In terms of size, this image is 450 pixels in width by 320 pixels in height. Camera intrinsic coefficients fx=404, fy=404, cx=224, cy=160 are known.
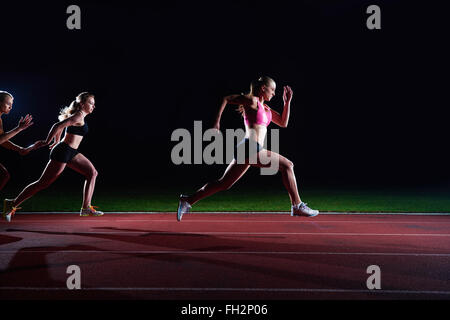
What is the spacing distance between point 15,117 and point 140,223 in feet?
89.5

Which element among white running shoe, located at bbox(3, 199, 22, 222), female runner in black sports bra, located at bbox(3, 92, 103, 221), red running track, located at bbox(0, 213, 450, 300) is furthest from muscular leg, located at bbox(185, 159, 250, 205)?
white running shoe, located at bbox(3, 199, 22, 222)

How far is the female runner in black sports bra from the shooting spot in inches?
273

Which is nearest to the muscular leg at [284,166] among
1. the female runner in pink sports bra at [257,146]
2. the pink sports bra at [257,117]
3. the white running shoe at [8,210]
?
the female runner in pink sports bra at [257,146]

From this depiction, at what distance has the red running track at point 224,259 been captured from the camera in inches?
140

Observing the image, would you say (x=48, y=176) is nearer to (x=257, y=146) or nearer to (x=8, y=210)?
(x=8, y=210)

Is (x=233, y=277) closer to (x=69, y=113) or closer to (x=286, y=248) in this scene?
(x=286, y=248)

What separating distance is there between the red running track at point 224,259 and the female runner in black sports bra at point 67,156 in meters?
0.55

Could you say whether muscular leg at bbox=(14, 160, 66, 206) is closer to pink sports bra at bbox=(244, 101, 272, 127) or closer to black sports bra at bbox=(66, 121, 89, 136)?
black sports bra at bbox=(66, 121, 89, 136)

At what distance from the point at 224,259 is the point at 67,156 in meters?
3.72

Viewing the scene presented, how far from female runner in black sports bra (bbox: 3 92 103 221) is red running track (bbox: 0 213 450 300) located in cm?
55

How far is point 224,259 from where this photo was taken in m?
4.84

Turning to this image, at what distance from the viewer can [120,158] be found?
110 ft

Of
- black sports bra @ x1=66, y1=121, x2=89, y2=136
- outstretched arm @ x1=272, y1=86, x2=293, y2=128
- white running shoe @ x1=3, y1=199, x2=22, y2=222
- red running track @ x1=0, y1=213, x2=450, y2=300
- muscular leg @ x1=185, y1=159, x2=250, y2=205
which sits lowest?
red running track @ x1=0, y1=213, x2=450, y2=300

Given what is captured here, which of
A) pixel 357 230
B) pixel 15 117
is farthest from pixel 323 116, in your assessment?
pixel 357 230
